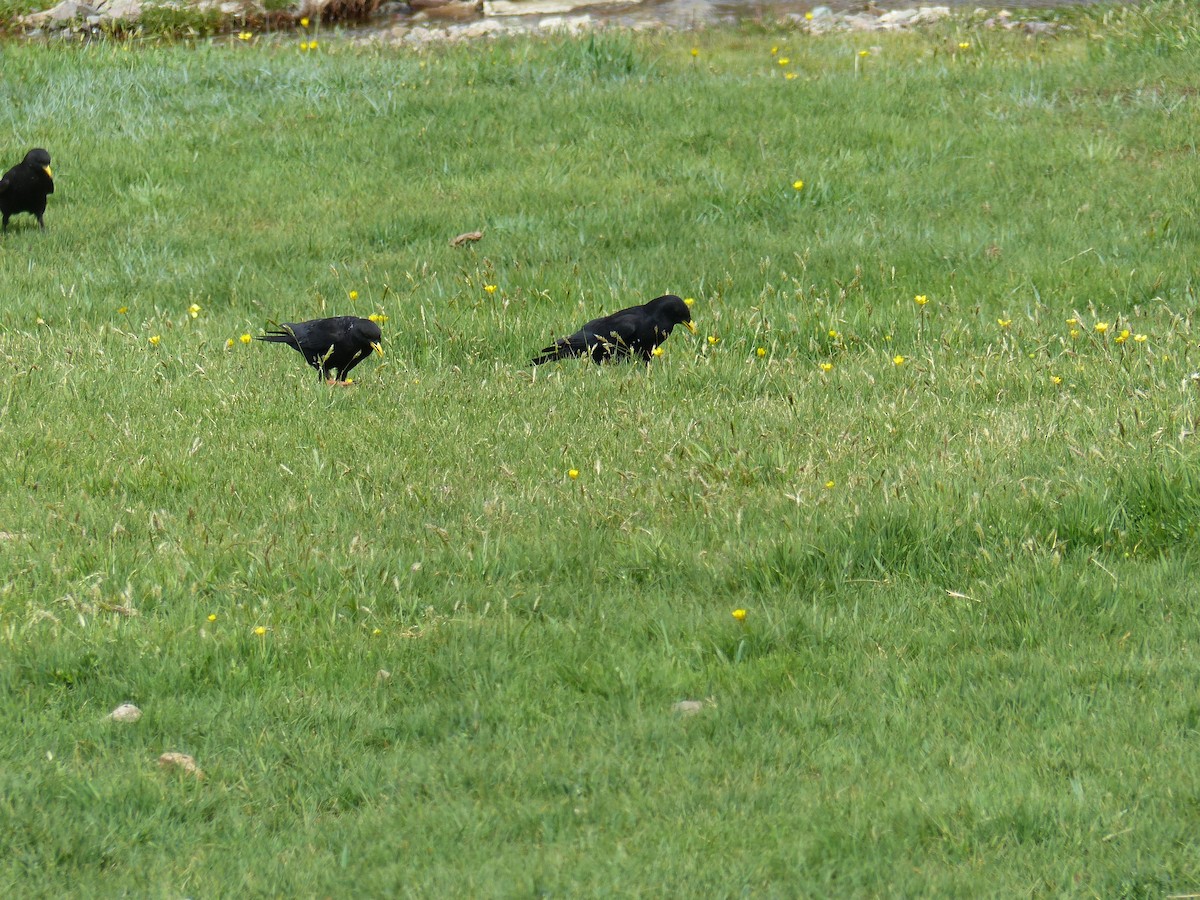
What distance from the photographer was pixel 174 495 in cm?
599

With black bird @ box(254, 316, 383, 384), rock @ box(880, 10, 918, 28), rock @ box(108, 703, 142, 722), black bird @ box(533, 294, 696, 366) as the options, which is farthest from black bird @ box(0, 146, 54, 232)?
rock @ box(880, 10, 918, 28)

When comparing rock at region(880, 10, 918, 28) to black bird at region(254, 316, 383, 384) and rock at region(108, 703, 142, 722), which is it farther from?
rock at region(108, 703, 142, 722)

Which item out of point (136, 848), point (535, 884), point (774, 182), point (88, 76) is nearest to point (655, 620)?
point (535, 884)

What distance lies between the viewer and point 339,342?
772cm

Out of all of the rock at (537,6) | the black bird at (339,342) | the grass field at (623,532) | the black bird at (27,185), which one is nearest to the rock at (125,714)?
the grass field at (623,532)

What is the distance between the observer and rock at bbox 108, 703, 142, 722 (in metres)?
4.33

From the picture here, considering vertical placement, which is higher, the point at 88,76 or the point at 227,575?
the point at 88,76

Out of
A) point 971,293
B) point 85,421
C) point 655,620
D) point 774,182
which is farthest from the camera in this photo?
point 774,182

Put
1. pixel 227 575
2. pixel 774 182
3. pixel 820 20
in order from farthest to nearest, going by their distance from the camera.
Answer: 1. pixel 820 20
2. pixel 774 182
3. pixel 227 575

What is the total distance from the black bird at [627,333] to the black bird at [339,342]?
104 cm

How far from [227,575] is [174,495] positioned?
0.96 m

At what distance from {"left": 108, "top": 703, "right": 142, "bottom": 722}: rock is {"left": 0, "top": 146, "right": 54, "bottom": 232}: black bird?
25.3 ft

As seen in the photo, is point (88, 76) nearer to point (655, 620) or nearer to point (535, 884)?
point (655, 620)

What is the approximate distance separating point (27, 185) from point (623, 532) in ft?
24.9
